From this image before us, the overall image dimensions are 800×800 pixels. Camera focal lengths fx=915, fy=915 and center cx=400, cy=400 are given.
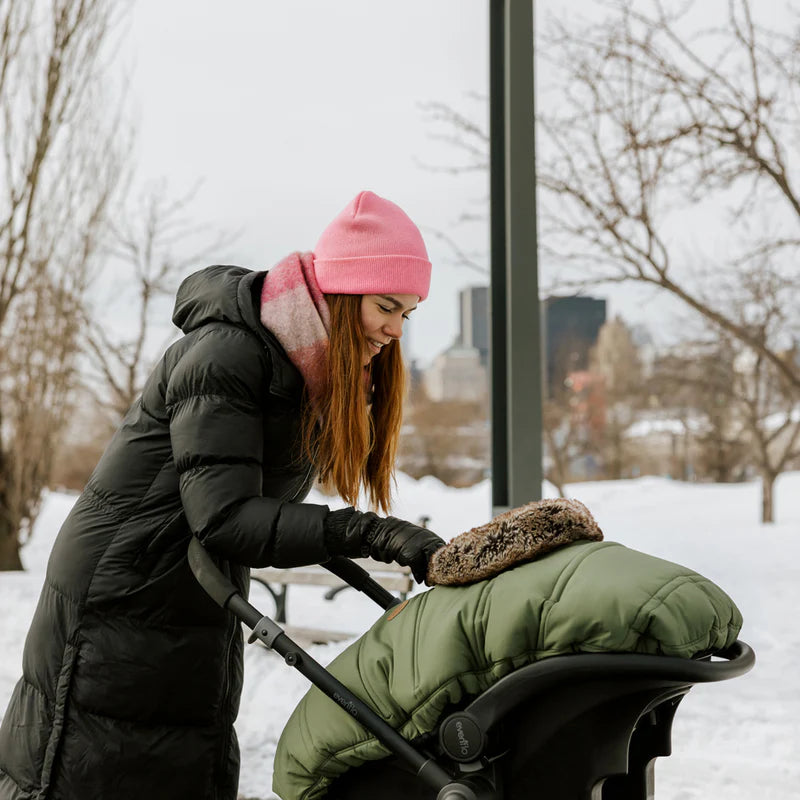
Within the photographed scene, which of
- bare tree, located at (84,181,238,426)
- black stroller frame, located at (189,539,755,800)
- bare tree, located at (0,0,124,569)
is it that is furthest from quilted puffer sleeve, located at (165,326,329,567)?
bare tree, located at (0,0,124,569)

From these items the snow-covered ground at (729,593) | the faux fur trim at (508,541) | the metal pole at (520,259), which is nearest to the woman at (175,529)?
the faux fur trim at (508,541)

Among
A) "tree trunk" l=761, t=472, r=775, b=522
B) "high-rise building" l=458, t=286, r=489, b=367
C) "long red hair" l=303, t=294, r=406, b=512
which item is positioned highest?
"high-rise building" l=458, t=286, r=489, b=367

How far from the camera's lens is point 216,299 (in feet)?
3.84

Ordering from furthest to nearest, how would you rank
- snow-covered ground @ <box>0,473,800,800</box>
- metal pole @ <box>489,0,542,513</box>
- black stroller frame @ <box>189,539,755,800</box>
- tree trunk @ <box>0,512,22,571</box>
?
tree trunk @ <box>0,512,22,571</box> < metal pole @ <box>489,0,542,513</box> < snow-covered ground @ <box>0,473,800,800</box> < black stroller frame @ <box>189,539,755,800</box>

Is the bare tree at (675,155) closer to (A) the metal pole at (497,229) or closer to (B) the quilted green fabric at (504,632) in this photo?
(A) the metal pole at (497,229)

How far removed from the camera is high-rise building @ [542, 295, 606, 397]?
2.88 m

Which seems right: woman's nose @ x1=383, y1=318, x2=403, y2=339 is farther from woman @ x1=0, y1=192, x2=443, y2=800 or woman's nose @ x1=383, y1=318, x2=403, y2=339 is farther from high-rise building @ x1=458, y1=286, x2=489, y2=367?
high-rise building @ x1=458, y1=286, x2=489, y2=367

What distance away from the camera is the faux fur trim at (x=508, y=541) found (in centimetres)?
97

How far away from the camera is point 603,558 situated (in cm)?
94

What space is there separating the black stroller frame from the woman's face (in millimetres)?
437

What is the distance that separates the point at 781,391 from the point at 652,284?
1.63 ft

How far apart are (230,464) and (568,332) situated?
78.7 inches

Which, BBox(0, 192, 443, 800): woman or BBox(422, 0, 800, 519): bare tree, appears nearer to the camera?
BBox(0, 192, 443, 800): woman

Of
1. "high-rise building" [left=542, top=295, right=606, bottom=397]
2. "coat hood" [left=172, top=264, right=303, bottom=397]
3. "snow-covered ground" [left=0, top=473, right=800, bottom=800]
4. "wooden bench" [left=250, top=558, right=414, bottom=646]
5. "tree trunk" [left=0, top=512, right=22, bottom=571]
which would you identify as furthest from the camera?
"tree trunk" [left=0, top=512, right=22, bottom=571]
